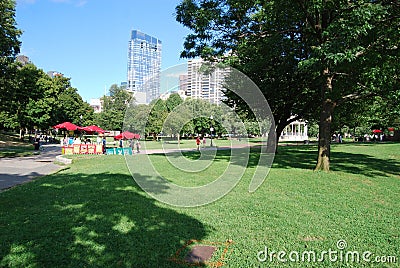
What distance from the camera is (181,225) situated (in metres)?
6.17

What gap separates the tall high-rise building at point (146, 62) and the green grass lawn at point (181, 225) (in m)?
3.82

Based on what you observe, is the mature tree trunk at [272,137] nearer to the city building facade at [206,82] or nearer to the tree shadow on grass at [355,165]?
the tree shadow on grass at [355,165]

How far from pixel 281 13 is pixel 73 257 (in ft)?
47.0

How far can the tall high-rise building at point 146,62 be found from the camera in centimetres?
1105

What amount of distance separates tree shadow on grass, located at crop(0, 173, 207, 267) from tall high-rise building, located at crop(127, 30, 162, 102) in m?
3.95

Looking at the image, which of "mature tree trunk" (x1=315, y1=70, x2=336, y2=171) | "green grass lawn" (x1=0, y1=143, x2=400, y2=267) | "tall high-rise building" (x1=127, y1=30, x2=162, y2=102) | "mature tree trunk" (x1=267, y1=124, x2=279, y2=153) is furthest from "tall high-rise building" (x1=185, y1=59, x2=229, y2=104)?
"green grass lawn" (x1=0, y1=143, x2=400, y2=267)

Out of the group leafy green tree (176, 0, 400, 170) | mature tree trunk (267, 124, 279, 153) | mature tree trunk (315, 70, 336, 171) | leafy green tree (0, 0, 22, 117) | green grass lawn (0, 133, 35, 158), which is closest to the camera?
leafy green tree (176, 0, 400, 170)

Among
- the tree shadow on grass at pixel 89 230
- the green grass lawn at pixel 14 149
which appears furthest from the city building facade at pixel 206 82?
the green grass lawn at pixel 14 149

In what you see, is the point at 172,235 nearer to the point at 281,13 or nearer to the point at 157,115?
the point at 281,13

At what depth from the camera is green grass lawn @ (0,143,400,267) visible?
4660 mm

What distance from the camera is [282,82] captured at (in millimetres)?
20703

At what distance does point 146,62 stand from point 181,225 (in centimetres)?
874

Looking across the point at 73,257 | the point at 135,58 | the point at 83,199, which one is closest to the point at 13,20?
the point at 135,58

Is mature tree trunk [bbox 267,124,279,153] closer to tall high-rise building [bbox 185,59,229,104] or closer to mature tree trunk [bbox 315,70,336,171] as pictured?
tall high-rise building [bbox 185,59,229,104]
